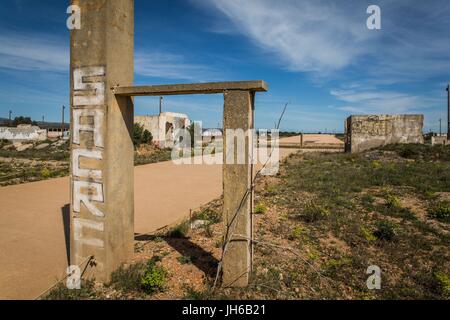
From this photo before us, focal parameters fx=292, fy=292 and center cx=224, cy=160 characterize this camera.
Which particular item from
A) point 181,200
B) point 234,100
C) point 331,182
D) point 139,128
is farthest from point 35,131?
point 234,100

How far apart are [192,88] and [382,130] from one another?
20.2 meters

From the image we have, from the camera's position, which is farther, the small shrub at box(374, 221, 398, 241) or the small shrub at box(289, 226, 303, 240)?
the small shrub at box(289, 226, 303, 240)

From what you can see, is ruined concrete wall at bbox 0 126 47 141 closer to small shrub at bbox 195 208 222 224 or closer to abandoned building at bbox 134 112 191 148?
abandoned building at bbox 134 112 191 148

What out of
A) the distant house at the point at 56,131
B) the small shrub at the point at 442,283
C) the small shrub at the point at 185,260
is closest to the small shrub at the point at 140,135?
the distant house at the point at 56,131

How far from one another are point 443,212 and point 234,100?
5893 millimetres

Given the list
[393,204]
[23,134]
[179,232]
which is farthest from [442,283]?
[23,134]

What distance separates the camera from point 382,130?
802 inches

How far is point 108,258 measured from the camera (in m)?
3.99

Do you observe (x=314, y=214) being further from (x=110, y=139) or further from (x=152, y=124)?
(x=152, y=124)

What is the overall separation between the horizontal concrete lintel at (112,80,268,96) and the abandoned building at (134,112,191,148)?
25491 mm

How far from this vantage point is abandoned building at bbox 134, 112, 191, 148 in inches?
1150

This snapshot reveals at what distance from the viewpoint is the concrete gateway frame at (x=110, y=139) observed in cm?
363

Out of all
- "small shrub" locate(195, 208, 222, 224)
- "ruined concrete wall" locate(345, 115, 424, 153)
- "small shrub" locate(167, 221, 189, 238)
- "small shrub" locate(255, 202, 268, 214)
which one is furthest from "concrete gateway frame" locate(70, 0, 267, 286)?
"ruined concrete wall" locate(345, 115, 424, 153)

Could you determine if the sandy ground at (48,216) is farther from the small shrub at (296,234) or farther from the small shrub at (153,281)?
the small shrub at (296,234)
